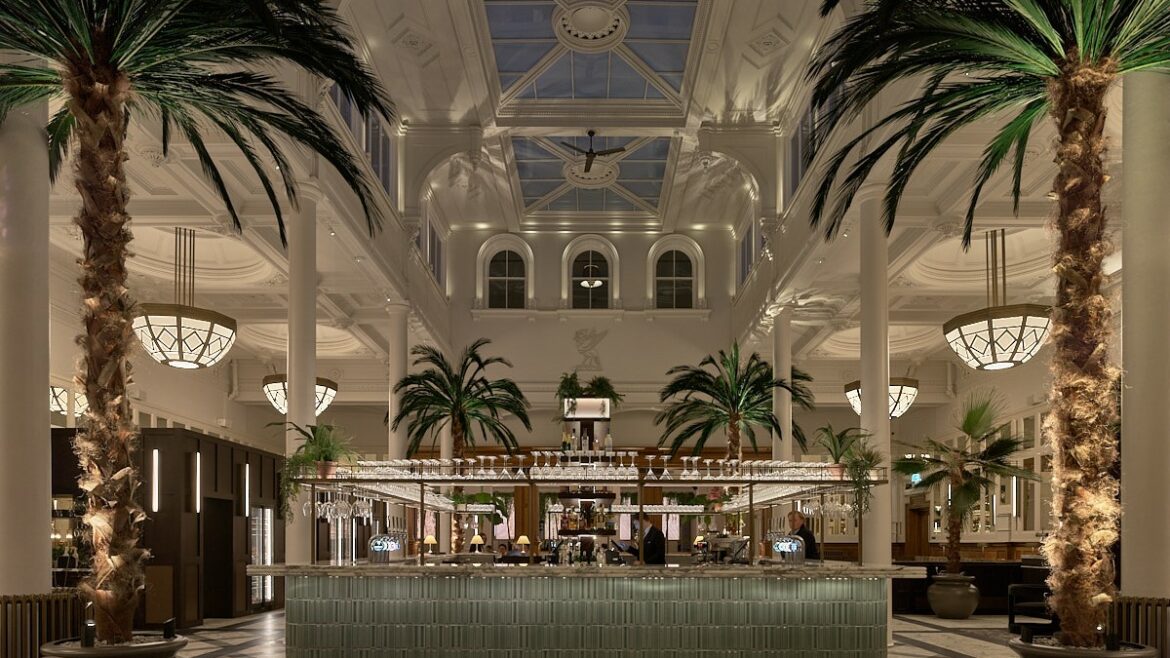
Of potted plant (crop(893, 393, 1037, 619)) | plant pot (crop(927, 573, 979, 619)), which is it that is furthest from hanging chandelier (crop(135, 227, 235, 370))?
plant pot (crop(927, 573, 979, 619))

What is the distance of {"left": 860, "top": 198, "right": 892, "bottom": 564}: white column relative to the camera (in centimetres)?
1424

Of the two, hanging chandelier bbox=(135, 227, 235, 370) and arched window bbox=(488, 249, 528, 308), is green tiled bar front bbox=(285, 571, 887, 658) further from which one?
arched window bbox=(488, 249, 528, 308)

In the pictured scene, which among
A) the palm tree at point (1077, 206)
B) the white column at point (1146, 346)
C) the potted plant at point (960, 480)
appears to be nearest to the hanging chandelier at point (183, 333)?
the potted plant at point (960, 480)

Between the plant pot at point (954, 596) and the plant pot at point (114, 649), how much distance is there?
44.4ft

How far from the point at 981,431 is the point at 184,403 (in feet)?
59.1

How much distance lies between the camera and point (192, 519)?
16.9 meters

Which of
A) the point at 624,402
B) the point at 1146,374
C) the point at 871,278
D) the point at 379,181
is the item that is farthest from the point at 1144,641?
the point at 624,402

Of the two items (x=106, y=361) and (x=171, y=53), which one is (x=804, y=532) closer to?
(x=106, y=361)

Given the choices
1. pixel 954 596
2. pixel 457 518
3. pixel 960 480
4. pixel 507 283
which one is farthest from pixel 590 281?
pixel 954 596

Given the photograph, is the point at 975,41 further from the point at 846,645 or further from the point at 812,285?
the point at 812,285

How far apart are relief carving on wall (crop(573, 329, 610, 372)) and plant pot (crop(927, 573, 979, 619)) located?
1443 centimetres

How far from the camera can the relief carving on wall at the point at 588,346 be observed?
31641mm

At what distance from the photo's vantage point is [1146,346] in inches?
326

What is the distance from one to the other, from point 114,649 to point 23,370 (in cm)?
206
